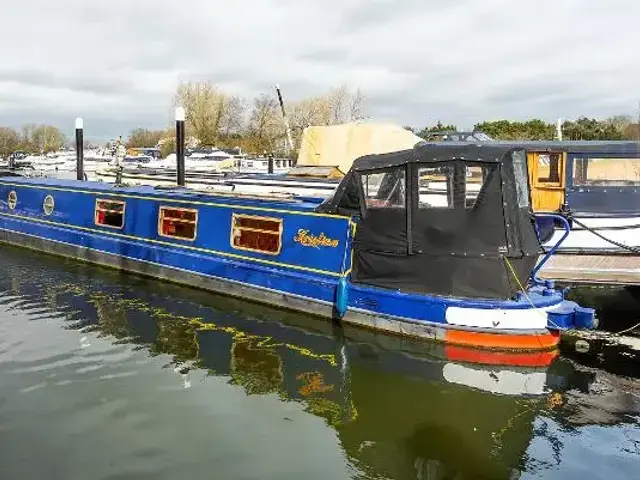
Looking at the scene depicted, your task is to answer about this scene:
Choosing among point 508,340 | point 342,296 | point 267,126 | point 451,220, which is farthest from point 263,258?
point 267,126

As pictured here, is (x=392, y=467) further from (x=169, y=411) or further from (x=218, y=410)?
(x=169, y=411)

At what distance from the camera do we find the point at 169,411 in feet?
20.3

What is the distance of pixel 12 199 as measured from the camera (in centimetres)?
1556

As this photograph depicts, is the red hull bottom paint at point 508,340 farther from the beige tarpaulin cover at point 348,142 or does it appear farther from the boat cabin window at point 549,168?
the beige tarpaulin cover at point 348,142

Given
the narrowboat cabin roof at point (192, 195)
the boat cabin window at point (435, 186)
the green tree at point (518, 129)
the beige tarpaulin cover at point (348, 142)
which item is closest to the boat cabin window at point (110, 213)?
the narrowboat cabin roof at point (192, 195)

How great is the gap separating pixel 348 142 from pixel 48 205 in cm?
881

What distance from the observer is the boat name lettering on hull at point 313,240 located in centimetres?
901

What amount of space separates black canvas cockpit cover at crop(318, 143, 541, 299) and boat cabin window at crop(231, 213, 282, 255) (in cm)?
199

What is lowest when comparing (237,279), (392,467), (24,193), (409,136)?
(392,467)

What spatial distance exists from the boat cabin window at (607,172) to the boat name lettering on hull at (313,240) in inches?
210

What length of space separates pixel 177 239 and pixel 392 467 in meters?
7.24

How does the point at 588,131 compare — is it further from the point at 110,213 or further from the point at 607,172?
the point at 110,213

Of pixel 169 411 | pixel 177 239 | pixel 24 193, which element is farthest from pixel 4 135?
pixel 169 411

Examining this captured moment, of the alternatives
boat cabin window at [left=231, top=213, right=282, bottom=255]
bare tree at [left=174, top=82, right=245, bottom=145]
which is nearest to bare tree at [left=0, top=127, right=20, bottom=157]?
bare tree at [left=174, top=82, right=245, bottom=145]
